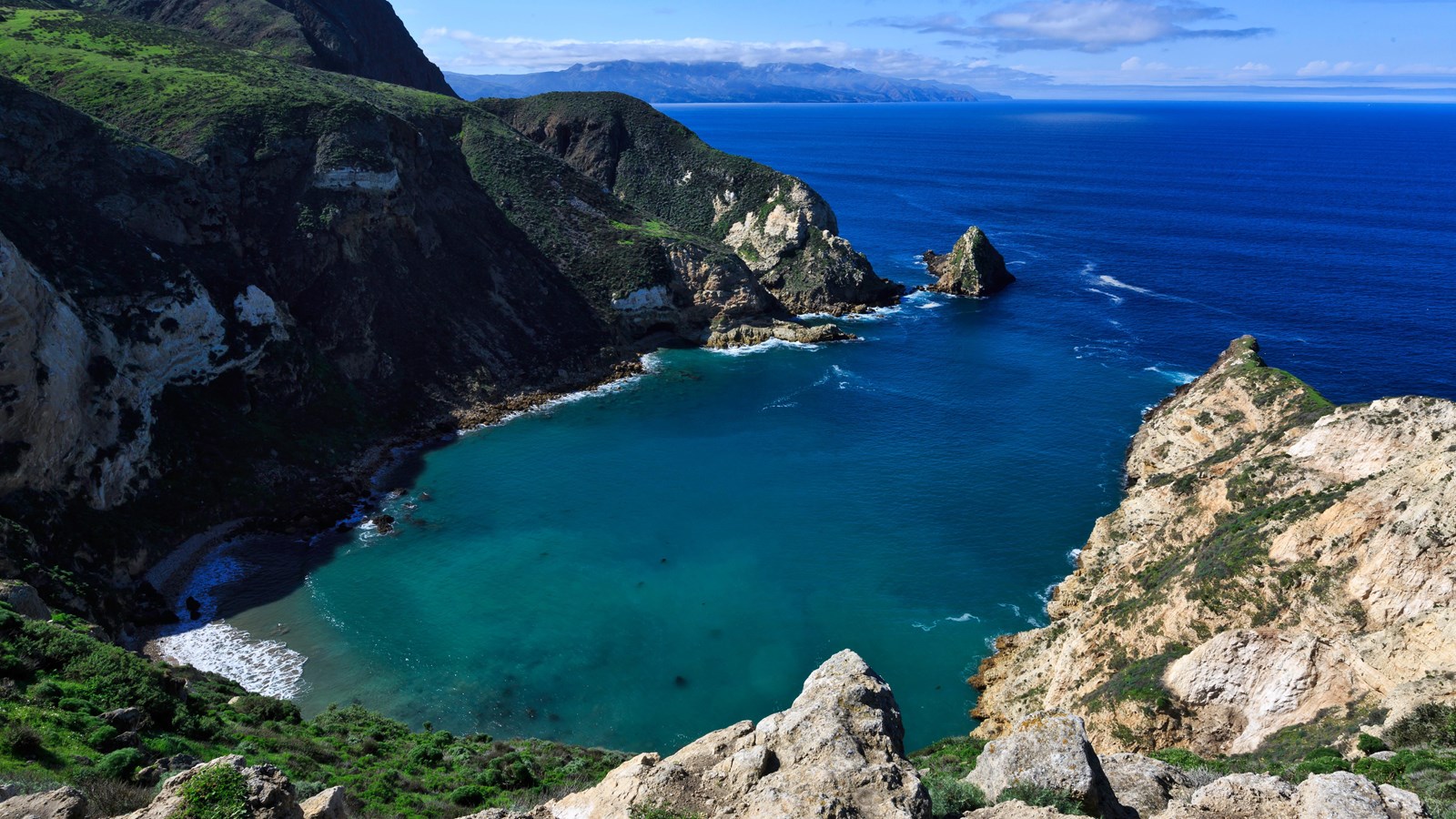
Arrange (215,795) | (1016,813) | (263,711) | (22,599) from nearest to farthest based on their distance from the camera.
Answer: (215,795), (1016,813), (22,599), (263,711)

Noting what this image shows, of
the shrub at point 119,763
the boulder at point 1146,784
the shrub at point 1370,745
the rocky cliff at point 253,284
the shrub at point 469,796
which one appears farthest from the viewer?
the rocky cliff at point 253,284

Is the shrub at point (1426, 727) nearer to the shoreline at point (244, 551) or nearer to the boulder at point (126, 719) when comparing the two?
the boulder at point (126, 719)

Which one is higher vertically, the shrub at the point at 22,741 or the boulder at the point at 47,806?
the boulder at the point at 47,806

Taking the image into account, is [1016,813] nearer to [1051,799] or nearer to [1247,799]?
[1051,799]

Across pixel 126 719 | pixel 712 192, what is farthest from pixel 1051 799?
pixel 712 192

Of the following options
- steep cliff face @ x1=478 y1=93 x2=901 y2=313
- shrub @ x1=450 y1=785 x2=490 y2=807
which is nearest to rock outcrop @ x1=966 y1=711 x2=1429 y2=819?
shrub @ x1=450 y1=785 x2=490 y2=807

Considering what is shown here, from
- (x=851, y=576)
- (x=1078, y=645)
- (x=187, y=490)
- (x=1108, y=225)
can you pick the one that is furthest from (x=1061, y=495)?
(x=1108, y=225)

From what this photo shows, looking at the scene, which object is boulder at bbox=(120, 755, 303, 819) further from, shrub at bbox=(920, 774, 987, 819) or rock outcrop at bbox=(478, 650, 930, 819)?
shrub at bbox=(920, 774, 987, 819)

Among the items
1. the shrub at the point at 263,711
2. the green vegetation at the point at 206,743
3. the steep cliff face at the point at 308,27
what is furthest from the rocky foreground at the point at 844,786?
the steep cliff face at the point at 308,27
